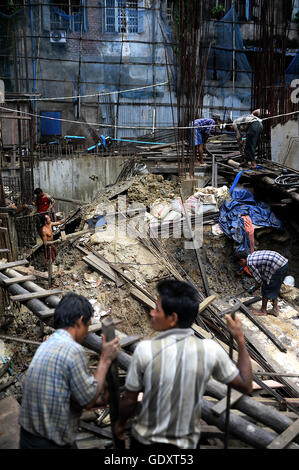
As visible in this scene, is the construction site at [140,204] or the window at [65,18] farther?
the window at [65,18]

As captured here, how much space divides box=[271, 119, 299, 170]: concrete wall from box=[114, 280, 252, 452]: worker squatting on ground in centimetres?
803

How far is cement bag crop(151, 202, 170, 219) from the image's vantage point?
25.8ft

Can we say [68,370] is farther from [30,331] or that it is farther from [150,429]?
[30,331]

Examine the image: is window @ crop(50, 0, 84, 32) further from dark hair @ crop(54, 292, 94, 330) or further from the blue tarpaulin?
dark hair @ crop(54, 292, 94, 330)

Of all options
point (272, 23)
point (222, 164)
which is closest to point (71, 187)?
point (222, 164)

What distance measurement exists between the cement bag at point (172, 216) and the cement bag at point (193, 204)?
0.31 m

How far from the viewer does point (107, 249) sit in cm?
673

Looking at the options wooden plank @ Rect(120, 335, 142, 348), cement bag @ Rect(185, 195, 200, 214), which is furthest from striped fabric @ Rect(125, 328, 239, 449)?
cement bag @ Rect(185, 195, 200, 214)

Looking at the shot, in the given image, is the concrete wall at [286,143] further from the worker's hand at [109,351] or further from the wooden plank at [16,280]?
the worker's hand at [109,351]

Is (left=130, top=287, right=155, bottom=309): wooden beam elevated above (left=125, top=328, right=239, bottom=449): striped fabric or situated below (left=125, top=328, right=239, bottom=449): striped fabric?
below

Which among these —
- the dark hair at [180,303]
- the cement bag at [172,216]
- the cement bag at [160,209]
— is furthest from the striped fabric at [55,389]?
the cement bag at [160,209]

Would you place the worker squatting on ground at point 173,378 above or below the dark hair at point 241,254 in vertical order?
above

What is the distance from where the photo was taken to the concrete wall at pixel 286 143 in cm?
879

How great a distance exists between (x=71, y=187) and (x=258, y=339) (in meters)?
9.27
